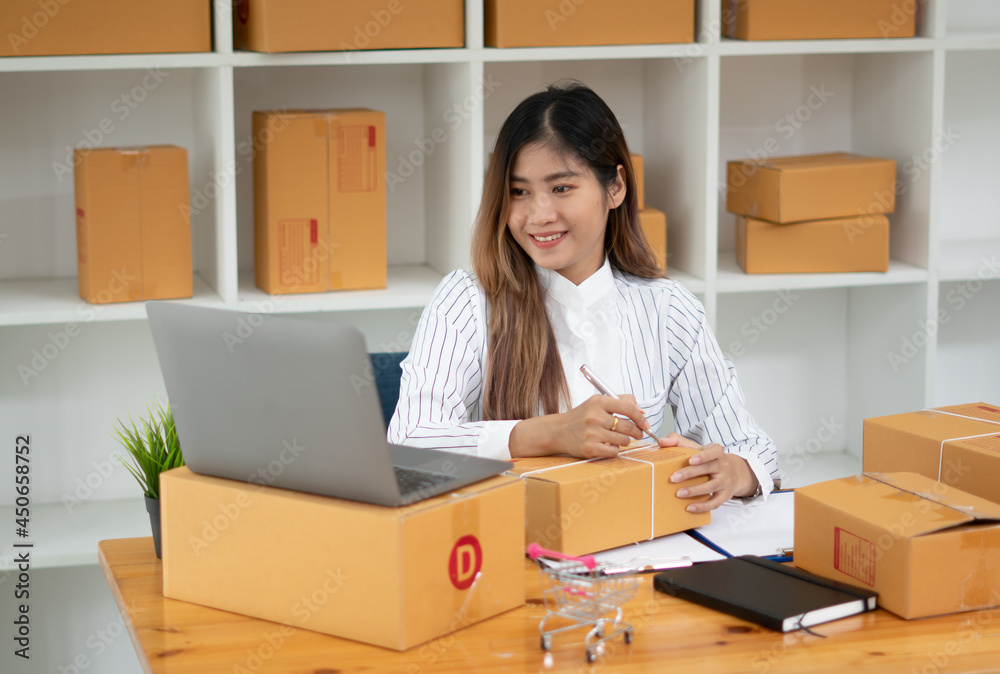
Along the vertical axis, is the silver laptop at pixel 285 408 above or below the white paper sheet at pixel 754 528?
above

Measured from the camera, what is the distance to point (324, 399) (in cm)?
107

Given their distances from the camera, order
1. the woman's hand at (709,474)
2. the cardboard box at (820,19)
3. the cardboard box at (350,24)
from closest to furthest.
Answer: the woman's hand at (709,474)
the cardboard box at (350,24)
the cardboard box at (820,19)

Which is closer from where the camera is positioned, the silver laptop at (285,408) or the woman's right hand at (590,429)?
the silver laptop at (285,408)

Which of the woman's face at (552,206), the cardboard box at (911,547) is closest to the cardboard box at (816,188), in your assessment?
the woman's face at (552,206)

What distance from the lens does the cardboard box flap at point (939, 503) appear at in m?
1.18

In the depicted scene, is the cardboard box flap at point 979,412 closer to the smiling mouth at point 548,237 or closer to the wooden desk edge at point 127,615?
the smiling mouth at point 548,237

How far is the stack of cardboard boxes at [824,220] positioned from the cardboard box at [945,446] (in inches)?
38.3

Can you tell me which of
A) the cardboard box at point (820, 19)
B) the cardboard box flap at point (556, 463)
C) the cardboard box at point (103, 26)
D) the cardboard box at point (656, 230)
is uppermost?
the cardboard box at point (820, 19)

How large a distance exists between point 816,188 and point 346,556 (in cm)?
172

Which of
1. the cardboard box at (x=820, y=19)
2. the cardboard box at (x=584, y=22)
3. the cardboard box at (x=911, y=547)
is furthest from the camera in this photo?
the cardboard box at (x=820, y=19)

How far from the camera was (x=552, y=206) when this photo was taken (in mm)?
1847

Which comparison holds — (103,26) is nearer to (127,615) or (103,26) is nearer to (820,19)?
(127,615)

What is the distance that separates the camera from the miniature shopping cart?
110 centimetres

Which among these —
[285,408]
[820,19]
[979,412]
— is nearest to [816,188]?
[820,19]
